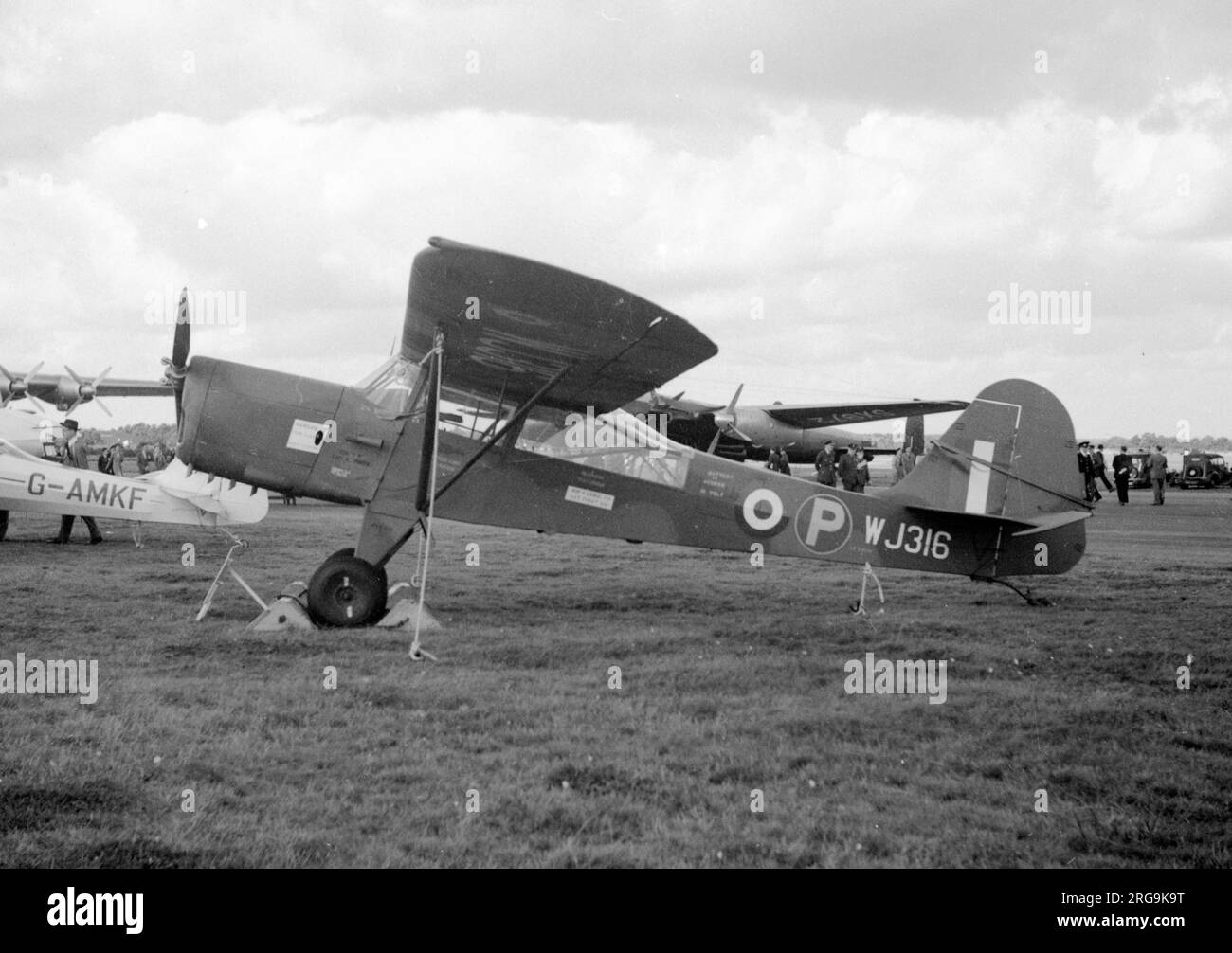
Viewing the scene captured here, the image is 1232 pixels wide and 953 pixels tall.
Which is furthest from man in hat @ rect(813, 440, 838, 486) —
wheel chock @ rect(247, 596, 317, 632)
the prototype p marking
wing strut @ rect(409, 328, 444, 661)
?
wheel chock @ rect(247, 596, 317, 632)

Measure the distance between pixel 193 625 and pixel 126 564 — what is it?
495 cm

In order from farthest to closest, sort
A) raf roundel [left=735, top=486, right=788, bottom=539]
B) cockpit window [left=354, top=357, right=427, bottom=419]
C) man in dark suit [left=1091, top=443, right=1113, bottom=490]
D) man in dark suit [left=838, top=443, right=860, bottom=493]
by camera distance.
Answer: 1. man in dark suit [left=1091, top=443, right=1113, bottom=490]
2. man in dark suit [left=838, top=443, right=860, bottom=493]
3. raf roundel [left=735, top=486, right=788, bottom=539]
4. cockpit window [left=354, top=357, right=427, bottom=419]

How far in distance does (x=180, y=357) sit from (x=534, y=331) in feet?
9.59

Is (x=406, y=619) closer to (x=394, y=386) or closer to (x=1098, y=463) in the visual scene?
(x=394, y=386)

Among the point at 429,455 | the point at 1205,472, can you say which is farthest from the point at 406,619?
the point at 1205,472

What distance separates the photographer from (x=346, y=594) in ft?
25.7

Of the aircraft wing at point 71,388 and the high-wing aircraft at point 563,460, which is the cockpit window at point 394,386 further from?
the aircraft wing at point 71,388

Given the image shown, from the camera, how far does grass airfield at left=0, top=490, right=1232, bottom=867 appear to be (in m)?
3.61

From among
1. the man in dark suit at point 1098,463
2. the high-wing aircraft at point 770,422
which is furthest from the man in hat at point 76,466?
the man in dark suit at point 1098,463

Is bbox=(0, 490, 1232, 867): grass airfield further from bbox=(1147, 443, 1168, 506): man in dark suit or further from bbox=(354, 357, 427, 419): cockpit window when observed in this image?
bbox=(1147, 443, 1168, 506): man in dark suit

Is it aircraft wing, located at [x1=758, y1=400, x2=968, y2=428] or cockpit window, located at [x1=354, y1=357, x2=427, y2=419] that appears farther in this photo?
aircraft wing, located at [x1=758, y1=400, x2=968, y2=428]

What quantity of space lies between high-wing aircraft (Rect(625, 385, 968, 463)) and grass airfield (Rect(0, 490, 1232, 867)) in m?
23.3
